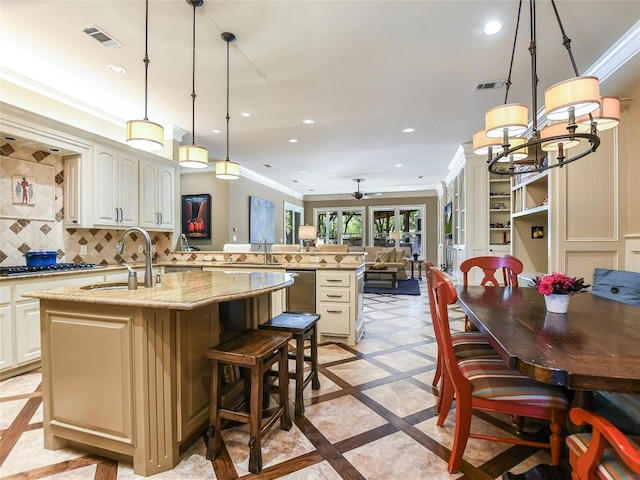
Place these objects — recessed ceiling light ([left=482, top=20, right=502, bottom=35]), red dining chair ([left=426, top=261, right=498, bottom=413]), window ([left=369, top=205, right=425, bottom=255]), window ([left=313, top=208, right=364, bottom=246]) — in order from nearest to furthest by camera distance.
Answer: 1. red dining chair ([left=426, top=261, right=498, bottom=413])
2. recessed ceiling light ([left=482, top=20, right=502, bottom=35])
3. window ([left=369, top=205, right=425, bottom=255])
4. window ([left=313, top=208, right=364, bottom=246])

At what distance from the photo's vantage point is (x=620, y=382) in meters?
0.98

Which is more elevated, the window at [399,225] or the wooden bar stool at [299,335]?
the window at [399,225]

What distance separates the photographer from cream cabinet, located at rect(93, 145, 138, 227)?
3.72m

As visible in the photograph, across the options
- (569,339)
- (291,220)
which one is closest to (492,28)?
(569,339)

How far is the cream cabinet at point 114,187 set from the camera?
372cm

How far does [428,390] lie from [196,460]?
1.68 m

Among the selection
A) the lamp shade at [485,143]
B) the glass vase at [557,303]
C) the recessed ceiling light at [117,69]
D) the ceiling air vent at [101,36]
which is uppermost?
the recessed ceiling light at [117,69]

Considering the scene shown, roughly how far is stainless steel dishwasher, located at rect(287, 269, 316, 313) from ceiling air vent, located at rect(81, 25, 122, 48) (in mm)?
A: 2692

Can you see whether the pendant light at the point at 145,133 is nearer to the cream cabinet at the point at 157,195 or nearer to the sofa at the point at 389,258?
the cream cabinet at the point at 157,195

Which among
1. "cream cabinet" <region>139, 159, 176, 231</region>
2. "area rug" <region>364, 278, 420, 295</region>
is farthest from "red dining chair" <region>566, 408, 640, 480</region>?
"area rug" <region>364, 278, 420, 295</region>

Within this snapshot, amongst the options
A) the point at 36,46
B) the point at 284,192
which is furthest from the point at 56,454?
the point at 284,192

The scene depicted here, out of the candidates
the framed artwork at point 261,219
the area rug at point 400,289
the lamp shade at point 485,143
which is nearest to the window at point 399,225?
the area rug at point 400,289

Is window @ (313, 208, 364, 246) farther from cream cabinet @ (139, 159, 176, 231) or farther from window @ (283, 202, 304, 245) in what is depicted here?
cream cabinet @ (139, 159, 176, 231)

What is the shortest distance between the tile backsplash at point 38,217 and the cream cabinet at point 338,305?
9.53 feet
